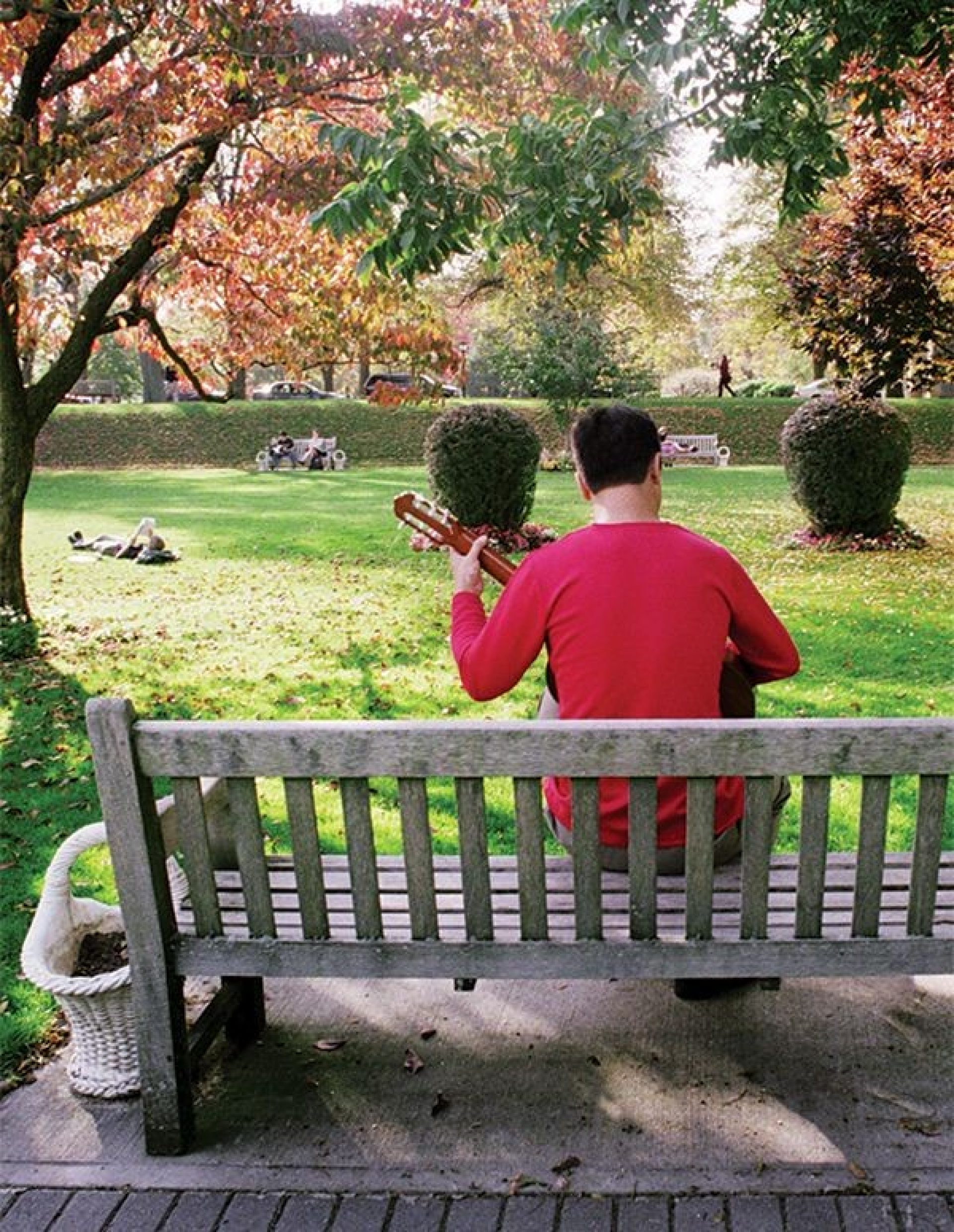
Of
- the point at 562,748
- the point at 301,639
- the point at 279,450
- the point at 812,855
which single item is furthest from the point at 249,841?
the point at 279,450

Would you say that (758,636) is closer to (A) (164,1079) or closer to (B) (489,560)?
(B) (489,560)

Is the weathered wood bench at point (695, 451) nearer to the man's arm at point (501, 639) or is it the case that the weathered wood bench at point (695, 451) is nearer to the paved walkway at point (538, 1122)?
the paved walkway at point (538, 1122)

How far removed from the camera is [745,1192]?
8.42 feet

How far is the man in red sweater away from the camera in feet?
9.23

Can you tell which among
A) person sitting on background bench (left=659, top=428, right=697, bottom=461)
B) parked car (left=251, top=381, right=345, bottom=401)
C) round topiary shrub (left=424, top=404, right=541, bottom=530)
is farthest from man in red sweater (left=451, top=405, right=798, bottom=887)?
parked car (left=251, top=381, right=345, bottom=401)

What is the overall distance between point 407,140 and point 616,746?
3326 millimetres

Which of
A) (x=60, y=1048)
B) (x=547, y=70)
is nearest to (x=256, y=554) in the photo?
(x=547, y=70)

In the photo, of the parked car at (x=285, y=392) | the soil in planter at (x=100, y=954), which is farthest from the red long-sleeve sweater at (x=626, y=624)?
the parked car at (x=285, y=392)

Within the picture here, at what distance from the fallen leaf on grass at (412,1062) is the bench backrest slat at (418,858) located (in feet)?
1.93

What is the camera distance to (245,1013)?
3.28 m

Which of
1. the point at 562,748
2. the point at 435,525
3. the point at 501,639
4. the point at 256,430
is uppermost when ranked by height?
the point at 435,525

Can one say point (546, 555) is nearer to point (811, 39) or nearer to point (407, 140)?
point (407, 140)

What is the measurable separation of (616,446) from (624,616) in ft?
1.32

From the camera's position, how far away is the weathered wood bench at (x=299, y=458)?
28047 mm
